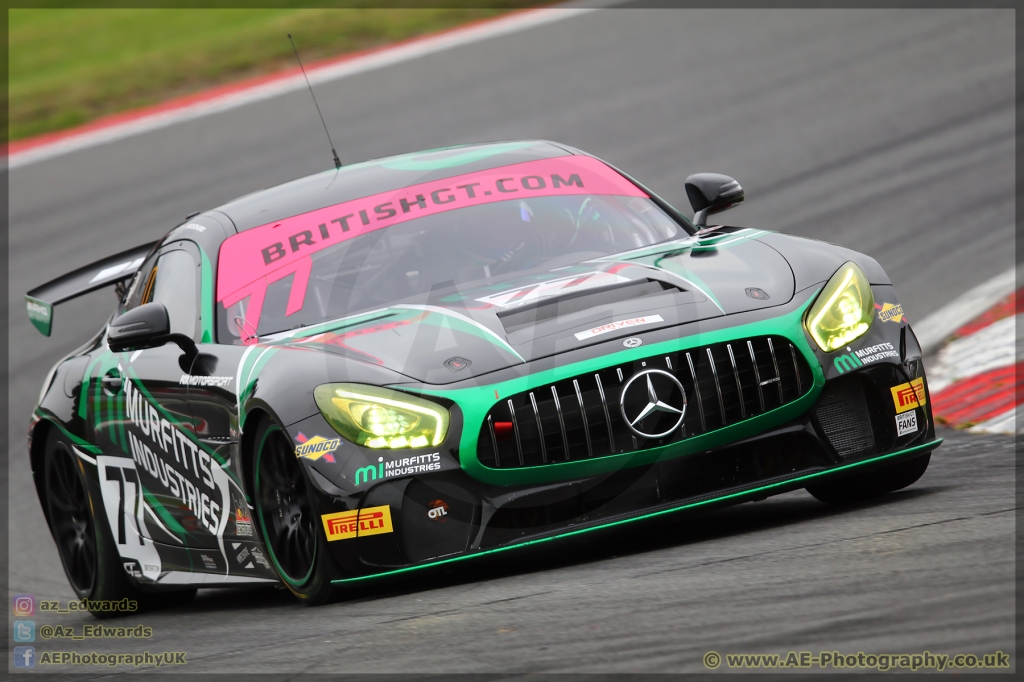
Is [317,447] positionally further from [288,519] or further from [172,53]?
[172,53]

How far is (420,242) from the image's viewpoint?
5.59m

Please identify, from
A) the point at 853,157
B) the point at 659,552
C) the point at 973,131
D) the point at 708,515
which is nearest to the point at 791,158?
the point at 853,157

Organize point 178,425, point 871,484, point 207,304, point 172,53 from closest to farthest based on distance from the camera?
point 871,484 < point 178,425 < point 207,304 < point 172,53

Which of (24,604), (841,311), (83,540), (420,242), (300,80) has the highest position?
(300,80)

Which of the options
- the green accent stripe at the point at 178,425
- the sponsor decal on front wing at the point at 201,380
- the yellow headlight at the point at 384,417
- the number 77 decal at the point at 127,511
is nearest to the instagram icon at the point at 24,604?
the number 77 decal at the point at 127,511

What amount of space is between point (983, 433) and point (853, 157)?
7.00 meters

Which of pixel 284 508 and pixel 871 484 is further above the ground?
pixel 284 508

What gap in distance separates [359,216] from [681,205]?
7.38 meters

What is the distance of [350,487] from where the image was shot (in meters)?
4.42

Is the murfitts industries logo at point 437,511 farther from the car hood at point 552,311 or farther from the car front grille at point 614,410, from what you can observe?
the car hood at point 552,311

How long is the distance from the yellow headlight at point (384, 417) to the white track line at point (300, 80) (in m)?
12.9


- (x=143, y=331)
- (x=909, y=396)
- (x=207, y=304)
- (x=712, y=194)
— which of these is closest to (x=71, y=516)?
(x=207, y=304)

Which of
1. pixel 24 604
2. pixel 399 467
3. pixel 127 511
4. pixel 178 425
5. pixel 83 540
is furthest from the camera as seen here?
pixel 24 604

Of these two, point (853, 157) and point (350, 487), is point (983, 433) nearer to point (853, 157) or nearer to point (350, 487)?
point (350, 487)
